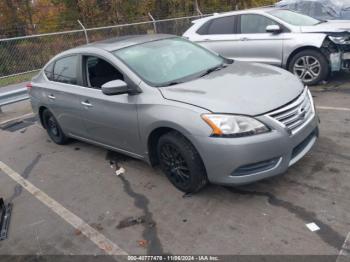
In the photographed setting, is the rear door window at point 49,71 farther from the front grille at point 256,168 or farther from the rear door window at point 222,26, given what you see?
the rear door window at point 222,26

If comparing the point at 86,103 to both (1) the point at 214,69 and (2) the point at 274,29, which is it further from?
(2) the point at 274,29

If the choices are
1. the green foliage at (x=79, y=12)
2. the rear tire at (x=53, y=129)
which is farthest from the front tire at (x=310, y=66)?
the green foliage at (x=79, y=12)

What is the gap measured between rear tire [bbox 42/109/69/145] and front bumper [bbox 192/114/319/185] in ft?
10.2

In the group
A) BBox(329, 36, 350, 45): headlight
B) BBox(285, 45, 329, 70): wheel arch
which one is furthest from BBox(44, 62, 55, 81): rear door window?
BBox(329, 36, 350, 45): headlight

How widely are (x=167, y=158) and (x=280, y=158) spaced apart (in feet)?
3.87

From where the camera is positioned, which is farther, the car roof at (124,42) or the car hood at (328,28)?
the car hood at (328,28)

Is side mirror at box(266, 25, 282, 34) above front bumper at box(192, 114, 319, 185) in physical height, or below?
above

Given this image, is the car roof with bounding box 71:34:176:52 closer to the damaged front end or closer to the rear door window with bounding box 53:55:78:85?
the rear door window with bounding box 53:55:78:85

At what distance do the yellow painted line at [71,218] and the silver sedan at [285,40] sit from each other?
198 inches

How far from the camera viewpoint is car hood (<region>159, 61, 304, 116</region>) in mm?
3535

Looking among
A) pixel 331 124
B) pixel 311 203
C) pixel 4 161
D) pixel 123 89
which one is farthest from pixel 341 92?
pixel 4 161

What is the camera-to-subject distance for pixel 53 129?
6.15 m

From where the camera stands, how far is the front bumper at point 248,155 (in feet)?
11.1

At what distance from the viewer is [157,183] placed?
437cm
